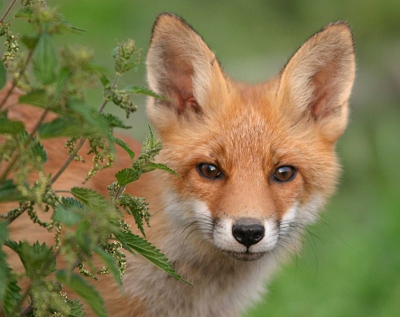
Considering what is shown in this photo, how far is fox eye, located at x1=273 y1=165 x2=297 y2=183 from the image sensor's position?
156 inches

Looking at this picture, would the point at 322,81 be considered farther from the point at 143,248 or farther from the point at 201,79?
the point at 143,248

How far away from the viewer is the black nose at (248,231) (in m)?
3.45

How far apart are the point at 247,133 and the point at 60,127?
198cm

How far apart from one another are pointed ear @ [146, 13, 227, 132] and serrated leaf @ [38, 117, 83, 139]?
77.4 inches

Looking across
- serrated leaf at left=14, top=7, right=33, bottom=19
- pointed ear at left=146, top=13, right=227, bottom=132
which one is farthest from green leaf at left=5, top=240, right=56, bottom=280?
pointed ear at left=146, top=13, right=227, bottom=132

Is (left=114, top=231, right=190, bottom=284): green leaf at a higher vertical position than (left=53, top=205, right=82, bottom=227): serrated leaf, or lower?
lower

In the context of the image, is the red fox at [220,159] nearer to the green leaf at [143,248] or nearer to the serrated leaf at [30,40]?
the green leaf at [143,248]

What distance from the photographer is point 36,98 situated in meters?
2.04

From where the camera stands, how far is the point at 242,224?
346 centimetres

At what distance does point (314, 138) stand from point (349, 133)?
4.68 m

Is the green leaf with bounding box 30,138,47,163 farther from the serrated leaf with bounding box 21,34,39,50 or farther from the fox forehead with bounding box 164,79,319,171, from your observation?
the fox forehead with bounding box 164,79,319,171

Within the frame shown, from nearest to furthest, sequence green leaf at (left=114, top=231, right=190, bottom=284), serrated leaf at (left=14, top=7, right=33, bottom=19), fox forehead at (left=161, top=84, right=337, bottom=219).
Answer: serrated leaf at (left=14, top=7, right=33, bottom=19)
green leaf at (left=114, top=231, right=190, bottom=284)
fox forehead at (left=161, top=84, right=337, bottom=219)

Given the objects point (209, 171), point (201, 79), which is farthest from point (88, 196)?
point (201, 79)

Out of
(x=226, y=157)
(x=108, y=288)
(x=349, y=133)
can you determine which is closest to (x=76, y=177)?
(x=108, y=288)
